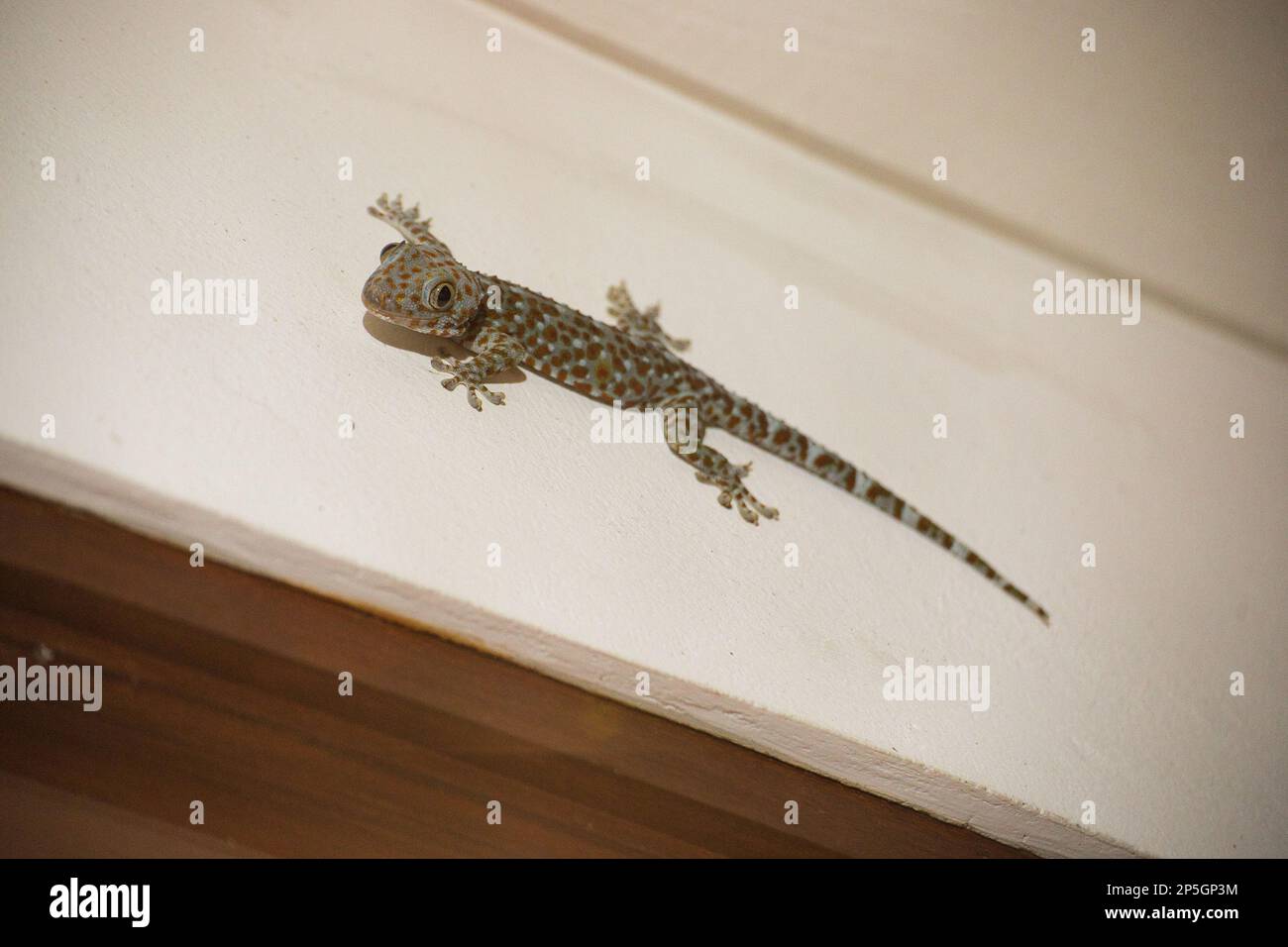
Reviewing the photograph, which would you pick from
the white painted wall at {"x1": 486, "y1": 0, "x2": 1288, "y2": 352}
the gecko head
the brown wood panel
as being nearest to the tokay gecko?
the gecko head

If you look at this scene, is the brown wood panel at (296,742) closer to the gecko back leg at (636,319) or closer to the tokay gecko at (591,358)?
the tokay gecko at (591,358)

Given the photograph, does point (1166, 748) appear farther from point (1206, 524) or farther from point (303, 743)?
point (303, 743)

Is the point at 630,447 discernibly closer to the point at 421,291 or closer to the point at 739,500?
the point at 739,500

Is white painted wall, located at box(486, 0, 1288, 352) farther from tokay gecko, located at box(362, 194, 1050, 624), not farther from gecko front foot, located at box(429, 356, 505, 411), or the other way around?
gecko front foot, located at box(429, 356, 505, 411)

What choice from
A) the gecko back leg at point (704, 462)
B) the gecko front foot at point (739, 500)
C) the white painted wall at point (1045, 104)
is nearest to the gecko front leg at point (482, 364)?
the gecko back leg at point (704, 462)

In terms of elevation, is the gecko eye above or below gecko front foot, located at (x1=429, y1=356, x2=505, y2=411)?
above
